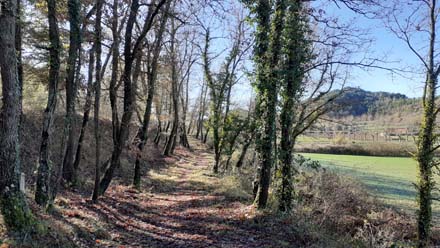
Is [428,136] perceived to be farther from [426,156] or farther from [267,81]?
[267,81]

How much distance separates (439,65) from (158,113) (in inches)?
604

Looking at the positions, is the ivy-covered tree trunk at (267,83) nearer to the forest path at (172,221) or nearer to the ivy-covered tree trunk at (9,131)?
the forest path at (172,221)

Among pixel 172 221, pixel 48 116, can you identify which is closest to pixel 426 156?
pixel 172 221

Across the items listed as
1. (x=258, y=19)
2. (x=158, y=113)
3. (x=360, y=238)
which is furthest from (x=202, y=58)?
(x=360, y=238)

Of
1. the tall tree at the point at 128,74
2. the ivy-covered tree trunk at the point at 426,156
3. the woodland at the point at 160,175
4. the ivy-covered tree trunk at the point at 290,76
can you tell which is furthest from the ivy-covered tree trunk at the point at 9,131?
the ivy-covered tree trunk at the point at 426,156

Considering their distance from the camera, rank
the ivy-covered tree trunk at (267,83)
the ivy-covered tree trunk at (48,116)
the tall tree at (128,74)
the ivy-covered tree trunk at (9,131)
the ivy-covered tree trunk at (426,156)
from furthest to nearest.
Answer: the ivy-covered tree trunk at (426,156)
the tall tree at (128,74)
the ivy-covered tree trunk at (267,83)
the ivy-covered tree trunk at (48,116)
the ivy-covered tree trunk at (9,131)

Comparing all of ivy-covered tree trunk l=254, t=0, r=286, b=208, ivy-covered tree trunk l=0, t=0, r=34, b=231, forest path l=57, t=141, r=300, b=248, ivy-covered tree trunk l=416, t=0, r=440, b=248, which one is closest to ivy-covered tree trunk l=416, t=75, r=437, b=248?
ivy-covered tree trunk l=416, t=0, r=440, b=248

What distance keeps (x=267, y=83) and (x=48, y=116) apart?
16.3 feet

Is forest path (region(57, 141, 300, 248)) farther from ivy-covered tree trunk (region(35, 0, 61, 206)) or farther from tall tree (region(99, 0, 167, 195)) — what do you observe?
tall tree (region(99, 0, 167, 195))

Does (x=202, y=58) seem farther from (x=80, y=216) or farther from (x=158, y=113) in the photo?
(x=80, y=216)

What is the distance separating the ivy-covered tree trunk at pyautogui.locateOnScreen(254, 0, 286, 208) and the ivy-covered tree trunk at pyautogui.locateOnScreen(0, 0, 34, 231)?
16.7ft

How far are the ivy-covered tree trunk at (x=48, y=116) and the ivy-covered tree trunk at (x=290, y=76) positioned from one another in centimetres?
523

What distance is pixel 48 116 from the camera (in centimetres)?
560

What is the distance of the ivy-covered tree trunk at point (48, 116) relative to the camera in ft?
18.4
